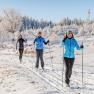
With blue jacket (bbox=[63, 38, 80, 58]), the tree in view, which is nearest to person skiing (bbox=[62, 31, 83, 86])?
blue jacket (bbox=[63, 38, 80, 58])

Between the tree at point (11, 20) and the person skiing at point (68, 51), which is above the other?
the tree at point (11, 20)

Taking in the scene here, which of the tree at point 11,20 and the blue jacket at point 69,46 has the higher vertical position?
the tree at point 11,20

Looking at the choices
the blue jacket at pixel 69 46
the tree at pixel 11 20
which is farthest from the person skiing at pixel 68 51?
the tree at pixel 11 20

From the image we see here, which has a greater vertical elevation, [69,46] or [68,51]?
[69,46]

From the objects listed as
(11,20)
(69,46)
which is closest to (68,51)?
(69,46)

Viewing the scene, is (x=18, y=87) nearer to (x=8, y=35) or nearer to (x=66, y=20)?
(x=8, y=35)

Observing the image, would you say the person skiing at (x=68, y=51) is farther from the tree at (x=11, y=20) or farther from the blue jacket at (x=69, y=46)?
the tree at (x=11, y=20)

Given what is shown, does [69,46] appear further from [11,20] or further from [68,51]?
[11,20]

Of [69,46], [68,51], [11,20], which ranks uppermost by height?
[11,20]

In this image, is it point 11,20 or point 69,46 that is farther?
point 11,20

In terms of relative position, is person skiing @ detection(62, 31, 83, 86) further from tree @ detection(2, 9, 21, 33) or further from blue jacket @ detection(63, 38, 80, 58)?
tree @ detection(2, 9, 21, 33)

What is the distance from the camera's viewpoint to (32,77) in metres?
15.9

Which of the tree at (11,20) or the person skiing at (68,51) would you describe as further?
the tree at (11,20)

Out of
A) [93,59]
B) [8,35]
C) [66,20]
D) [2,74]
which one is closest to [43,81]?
[2,74]
